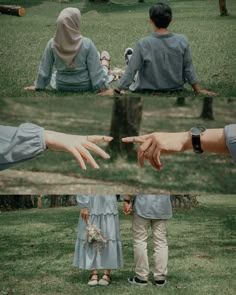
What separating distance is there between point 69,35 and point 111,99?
31cm

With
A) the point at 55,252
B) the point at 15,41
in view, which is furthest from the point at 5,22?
the point at 55,252

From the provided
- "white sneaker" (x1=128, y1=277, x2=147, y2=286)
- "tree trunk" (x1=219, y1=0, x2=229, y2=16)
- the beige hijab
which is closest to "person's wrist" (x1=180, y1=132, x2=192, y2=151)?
the beige hijab

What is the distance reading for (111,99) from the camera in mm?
2879

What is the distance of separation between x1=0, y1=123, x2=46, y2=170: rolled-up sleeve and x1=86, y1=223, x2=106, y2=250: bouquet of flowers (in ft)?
5.63

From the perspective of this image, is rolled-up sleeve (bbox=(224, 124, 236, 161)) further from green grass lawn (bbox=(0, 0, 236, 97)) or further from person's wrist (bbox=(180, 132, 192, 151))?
green grass lawn (bbox=(0, 0, 236, 97))

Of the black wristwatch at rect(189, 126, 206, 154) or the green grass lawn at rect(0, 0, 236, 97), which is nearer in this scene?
the black wristwatch at rect(189, 126, 206, 154)

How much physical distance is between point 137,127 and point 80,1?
468 millimetres

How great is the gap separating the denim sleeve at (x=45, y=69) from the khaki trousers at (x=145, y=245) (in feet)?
1.63

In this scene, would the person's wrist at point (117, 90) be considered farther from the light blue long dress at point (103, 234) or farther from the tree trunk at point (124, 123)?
the light blue long dress at point (103, 234)

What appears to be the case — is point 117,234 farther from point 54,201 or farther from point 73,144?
point 73,144

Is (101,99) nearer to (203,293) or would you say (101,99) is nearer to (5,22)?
(5,22)

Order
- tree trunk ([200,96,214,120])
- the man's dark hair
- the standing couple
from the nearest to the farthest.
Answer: the man's dark hair
the standing couple
tree trunk ([200,96,214,120])

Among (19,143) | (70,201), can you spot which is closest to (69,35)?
(70,201)

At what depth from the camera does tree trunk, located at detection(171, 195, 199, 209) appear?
3283mm
